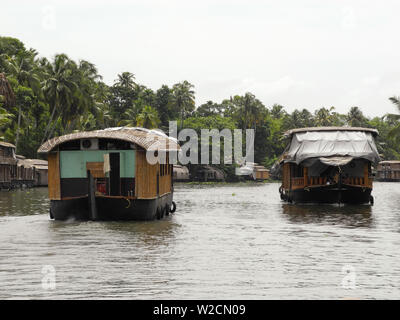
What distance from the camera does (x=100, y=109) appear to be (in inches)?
2854

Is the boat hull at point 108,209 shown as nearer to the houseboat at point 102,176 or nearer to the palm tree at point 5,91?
the houseboat at point 102,176

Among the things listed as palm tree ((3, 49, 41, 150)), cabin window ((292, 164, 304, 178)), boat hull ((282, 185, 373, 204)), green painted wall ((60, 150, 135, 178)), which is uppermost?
palm tree ((3, 49, 41, 150))

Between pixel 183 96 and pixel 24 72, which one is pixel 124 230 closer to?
pixel 24 72

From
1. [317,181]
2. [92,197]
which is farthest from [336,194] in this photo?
[92,197]

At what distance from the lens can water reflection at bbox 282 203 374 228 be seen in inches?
808

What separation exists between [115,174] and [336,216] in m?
9.17

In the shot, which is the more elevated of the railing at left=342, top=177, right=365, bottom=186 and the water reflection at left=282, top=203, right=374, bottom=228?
the railing at left=342, top=177, right=365, bottom=186

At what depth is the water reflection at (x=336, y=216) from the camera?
808 inches

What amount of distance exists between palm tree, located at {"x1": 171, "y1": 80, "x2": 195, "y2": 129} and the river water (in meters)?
70.3

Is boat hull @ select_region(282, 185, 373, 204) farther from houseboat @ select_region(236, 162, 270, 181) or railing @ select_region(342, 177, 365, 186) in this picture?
houseboat @ select_region(236, 162, 270, 181)

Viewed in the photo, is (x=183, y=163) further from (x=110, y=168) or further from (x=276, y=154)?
(x=110, y=168)

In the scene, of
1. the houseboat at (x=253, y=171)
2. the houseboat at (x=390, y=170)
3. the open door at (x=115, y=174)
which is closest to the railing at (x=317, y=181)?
the open door at (x=115, y=174)

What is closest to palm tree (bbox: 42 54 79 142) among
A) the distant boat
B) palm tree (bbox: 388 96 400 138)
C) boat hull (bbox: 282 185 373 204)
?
the distant boat
